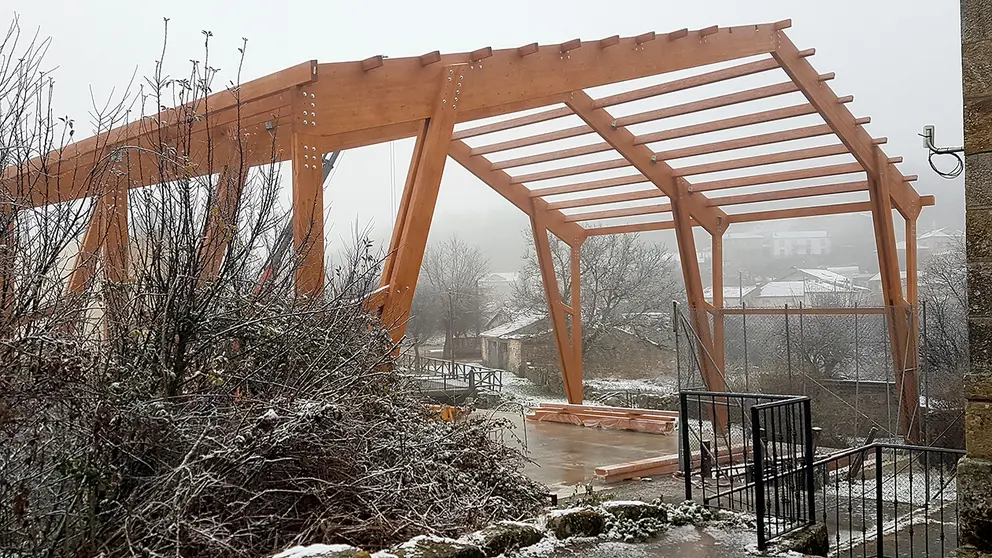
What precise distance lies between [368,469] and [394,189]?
8456 millimetres

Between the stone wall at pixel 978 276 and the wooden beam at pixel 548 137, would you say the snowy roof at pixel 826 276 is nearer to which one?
the wooden beam at pixel 548 137

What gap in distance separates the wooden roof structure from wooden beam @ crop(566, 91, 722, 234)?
0.10 feet

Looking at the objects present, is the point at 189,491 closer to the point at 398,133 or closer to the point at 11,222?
the point at 11,222

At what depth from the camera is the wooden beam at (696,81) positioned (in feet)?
37.0

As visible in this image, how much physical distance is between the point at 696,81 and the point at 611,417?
6.26 metres

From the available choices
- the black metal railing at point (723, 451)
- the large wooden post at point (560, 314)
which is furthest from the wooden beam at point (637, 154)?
the black metal railing at point (723, 451)

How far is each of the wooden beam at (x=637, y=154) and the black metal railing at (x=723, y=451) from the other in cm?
366

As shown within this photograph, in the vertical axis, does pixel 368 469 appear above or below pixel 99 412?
below

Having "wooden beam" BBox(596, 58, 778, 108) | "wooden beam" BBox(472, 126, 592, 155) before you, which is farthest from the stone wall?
Result: "wooden beam" BBox(472, 126, 592, 155)

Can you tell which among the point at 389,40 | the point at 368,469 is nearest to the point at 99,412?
the point at 368,469

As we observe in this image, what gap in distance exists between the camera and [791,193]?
47.1ft

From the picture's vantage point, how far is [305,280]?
6.97m

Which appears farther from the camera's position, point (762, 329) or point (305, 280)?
point (762, 329)

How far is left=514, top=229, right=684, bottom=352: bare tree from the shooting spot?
101ft
